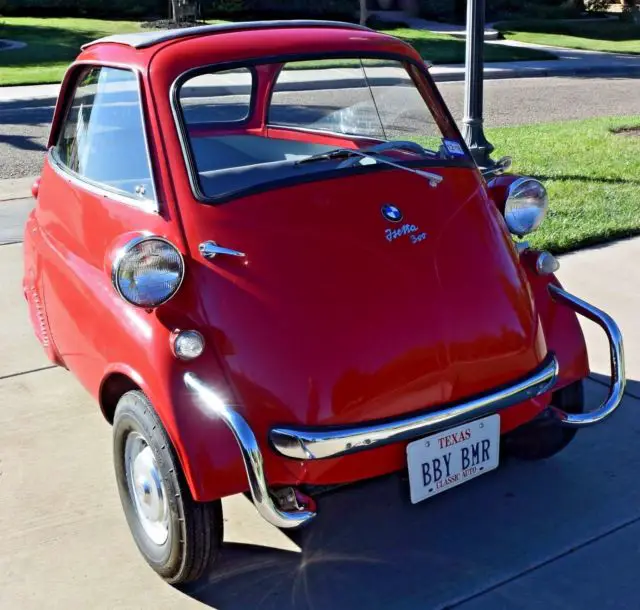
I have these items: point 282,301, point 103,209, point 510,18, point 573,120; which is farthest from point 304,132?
point 510,18

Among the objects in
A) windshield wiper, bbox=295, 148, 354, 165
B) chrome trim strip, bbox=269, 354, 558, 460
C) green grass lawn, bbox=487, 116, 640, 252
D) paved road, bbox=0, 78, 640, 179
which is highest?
windshield wiper, bbox=295, 148, 354, 165

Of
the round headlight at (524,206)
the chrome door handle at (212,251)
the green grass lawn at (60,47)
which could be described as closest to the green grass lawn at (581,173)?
the round headlight at (524,206)

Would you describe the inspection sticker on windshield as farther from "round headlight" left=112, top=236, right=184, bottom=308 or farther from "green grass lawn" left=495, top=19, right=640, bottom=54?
"green grass lawn" left=495, top=19, right=640, bottom=54

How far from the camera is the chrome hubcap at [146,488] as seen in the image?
2.74 meters

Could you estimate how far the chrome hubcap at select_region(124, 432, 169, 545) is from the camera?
2738 millimetres

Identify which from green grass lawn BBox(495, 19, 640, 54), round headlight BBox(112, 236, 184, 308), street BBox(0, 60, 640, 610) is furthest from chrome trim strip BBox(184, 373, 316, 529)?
green grass lawn BBox(495, 19, 640, 54)

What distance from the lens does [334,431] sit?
2525 mm

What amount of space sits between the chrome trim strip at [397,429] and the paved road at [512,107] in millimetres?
6545

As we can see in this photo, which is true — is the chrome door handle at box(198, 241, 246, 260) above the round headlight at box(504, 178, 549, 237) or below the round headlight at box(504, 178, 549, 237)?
above

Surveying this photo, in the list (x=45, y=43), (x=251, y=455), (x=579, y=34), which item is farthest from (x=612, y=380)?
(x=579, y=34)

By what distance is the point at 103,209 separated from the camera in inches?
A: 125

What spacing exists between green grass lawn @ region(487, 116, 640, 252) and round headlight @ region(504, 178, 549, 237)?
7.86 ft

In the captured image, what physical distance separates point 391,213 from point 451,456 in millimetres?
838

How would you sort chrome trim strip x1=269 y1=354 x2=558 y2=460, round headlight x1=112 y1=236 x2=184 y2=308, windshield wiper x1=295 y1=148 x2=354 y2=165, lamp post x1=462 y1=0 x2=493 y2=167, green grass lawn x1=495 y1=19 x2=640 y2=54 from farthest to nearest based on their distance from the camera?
green grass lawn x1=495 y1=19 x2=640 y2=54 → lamp post x1=462 y1=0 x2=493 y2=167 → windshield wiper x1=295 y1=148 x2=354 y2=165 → round headlight x1=112 y1=236 x2=184 y2=308 → chrome trim strip x1=269 y1=354 x2=558 y2=460
